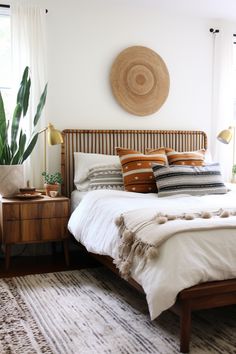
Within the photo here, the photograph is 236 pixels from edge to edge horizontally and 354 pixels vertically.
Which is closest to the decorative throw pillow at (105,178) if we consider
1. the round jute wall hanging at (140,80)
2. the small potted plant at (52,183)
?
the small potted plant at (52,183)

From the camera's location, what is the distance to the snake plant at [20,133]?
12.5ft

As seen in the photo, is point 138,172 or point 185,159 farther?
point 185,159

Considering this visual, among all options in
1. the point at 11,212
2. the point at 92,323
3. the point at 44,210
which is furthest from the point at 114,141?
the point at 92,323

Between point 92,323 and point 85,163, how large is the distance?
185cm

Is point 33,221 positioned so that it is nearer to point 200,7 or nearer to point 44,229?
point 44,229

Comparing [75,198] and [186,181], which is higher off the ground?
[186,181]

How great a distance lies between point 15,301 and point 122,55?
2.76 metres

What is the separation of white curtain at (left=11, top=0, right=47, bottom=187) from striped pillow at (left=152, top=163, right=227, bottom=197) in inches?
47.6

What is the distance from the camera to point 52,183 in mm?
3979

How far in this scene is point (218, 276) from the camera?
231 cm

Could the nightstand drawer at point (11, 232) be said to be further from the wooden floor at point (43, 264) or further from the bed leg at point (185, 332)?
the bed leg at point (185, 332)

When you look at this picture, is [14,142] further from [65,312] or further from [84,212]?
[65,312]

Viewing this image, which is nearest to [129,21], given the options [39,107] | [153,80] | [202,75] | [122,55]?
[122,55]

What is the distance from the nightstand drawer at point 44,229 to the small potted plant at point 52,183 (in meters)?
0.28
